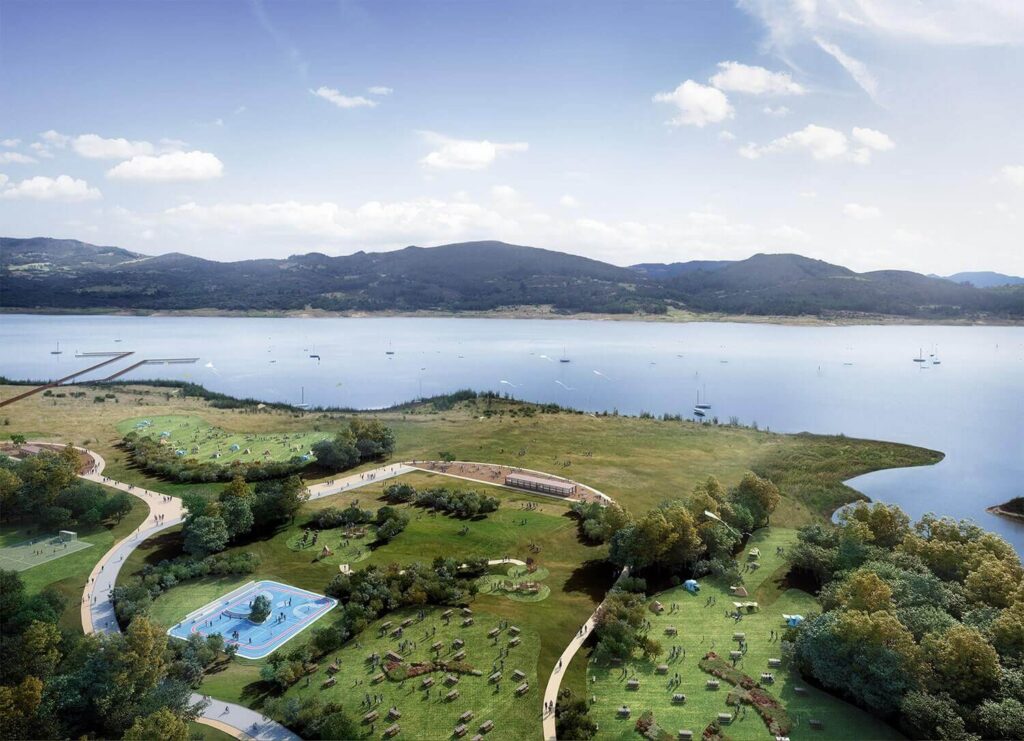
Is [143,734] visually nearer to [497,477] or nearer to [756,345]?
[497,477]

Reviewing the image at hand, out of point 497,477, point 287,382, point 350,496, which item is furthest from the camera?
point 287,382

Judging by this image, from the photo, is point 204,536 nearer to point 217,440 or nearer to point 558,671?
point 558,671

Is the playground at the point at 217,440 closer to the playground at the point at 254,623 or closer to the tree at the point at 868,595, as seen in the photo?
the playground at the point at 254,623

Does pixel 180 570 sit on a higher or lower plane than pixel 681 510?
lower

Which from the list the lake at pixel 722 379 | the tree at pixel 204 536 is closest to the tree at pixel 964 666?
the lake at pixel 722 379

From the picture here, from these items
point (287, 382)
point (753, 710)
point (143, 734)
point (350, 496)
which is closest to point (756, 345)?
point (287, 382)

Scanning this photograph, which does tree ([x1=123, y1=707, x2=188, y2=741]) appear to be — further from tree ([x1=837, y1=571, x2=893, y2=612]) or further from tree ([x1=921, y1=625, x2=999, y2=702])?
tree ([x1=921, y1=625, x2=999, y2=702])

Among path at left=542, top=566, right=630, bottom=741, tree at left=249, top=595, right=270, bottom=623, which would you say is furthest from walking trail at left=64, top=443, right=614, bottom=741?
tree at left=249, top=595, right=270, bottom=623
